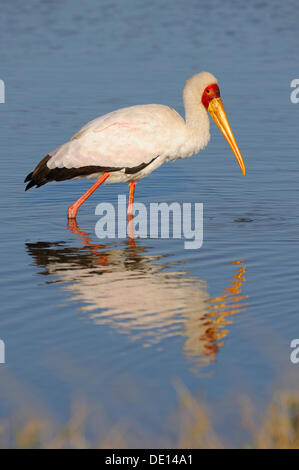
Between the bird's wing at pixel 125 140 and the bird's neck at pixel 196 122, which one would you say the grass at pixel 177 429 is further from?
the bird's neck at pixel 196 122

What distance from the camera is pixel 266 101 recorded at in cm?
1688

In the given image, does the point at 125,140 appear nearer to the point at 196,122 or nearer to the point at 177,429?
the point at 196,122

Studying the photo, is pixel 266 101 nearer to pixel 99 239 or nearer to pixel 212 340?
pixel 99 239

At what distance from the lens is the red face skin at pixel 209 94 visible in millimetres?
10711

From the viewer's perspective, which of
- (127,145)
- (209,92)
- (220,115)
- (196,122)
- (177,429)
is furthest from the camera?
(220,115)

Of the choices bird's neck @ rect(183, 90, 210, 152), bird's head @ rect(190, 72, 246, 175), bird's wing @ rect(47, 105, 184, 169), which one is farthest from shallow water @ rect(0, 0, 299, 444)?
bird's head @ rect(190, 72, 246, 175)

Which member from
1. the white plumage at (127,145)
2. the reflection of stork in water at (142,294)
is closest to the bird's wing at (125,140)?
the white plumage at (127,145)

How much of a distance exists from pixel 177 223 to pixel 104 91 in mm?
7393

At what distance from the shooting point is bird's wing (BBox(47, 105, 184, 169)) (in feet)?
33.7

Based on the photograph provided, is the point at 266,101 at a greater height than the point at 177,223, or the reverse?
the point at 266,101

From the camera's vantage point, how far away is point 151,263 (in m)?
8.79

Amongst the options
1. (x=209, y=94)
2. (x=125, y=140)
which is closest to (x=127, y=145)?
(x=125, y=140)

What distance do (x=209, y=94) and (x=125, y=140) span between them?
111 cm
